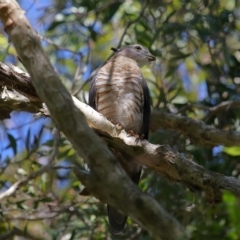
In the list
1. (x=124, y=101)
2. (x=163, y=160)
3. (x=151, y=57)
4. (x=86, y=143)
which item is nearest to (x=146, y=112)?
(x=124, y=101)

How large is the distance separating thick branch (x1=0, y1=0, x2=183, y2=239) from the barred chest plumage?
9.18 ft

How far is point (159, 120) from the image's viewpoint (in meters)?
6.70

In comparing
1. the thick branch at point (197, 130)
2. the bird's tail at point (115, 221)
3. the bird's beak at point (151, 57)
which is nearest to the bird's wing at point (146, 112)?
the thick branch at point (197, 130)

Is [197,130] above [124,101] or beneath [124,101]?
beneath

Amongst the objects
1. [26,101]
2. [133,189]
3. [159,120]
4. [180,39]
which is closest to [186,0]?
[180,39]

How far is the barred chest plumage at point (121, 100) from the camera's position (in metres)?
6.27

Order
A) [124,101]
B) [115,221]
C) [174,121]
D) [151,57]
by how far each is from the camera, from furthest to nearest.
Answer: [151,57] < [174,121] < [124,101] < [115,221]

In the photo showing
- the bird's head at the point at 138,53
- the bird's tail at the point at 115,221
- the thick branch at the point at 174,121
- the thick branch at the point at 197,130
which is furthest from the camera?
the bird's head at the point at 138,53

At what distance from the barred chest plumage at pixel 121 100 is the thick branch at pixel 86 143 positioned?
9.18 feet

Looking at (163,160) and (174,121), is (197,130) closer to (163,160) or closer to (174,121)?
(174,121)

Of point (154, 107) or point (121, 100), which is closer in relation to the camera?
point (121, 100)

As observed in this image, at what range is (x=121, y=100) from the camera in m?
6.27

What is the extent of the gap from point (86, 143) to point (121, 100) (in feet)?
10.5

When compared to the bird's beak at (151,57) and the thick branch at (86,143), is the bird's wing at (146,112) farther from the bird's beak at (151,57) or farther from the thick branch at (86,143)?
the thick branch at (86,143)
